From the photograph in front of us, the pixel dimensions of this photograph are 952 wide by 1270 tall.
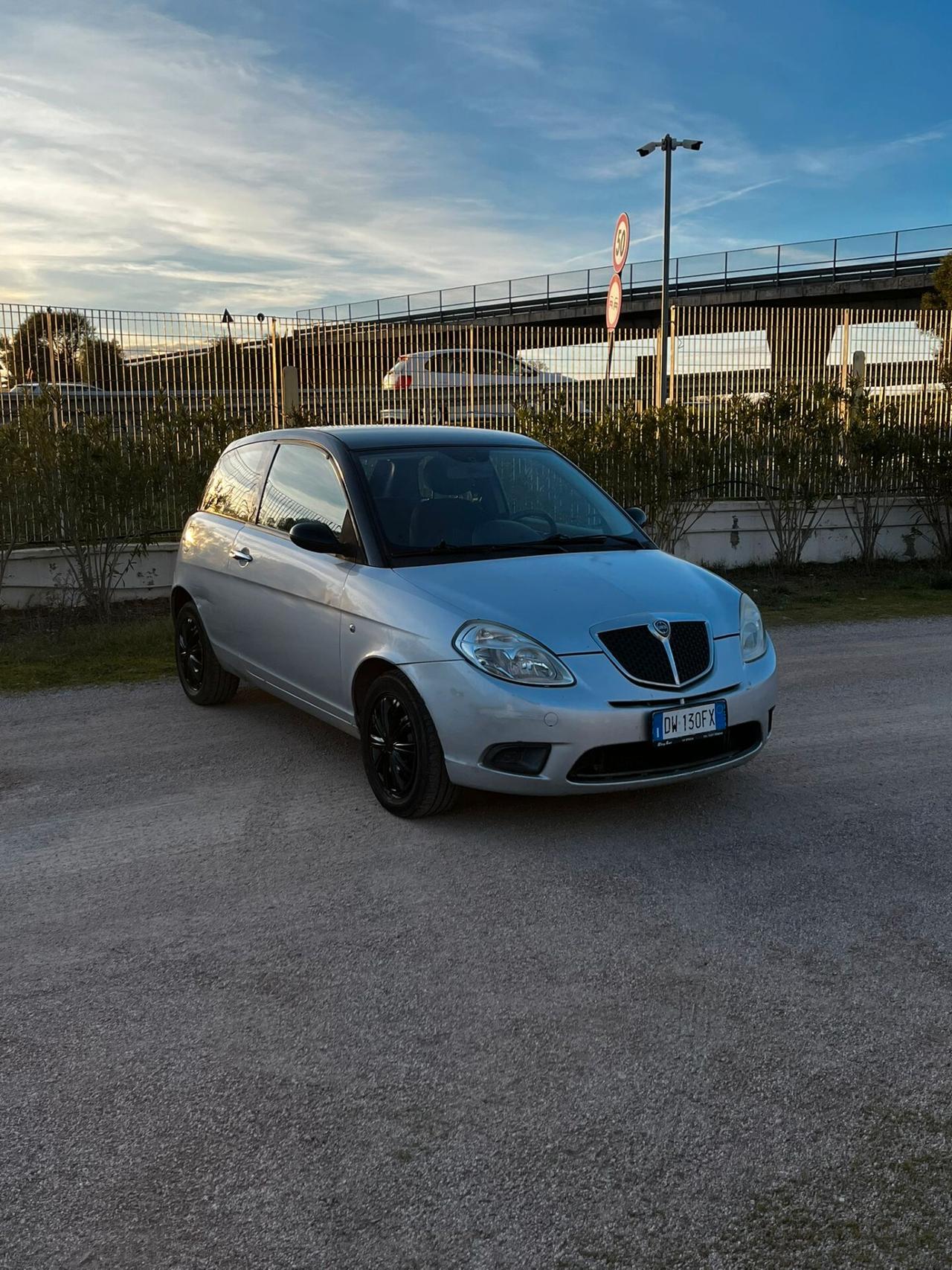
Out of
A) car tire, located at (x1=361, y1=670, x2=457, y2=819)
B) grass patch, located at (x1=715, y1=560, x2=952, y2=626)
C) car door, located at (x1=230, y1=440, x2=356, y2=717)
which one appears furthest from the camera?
grass patch, located at (x1=715, y1=560, x2=952, y2=626)

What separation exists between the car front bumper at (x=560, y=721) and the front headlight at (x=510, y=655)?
0.03m

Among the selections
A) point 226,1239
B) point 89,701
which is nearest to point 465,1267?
point 226,1239

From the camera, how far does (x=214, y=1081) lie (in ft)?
10.1

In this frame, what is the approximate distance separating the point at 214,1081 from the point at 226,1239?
62 cm

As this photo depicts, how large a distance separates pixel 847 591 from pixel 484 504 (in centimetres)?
788

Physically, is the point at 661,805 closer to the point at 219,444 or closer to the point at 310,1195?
the point at 310,1195

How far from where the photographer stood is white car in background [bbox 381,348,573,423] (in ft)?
42.7

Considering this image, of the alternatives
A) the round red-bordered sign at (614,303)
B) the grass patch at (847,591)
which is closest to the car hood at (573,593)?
the grass patch at (847,591)

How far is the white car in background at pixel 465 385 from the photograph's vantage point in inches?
512

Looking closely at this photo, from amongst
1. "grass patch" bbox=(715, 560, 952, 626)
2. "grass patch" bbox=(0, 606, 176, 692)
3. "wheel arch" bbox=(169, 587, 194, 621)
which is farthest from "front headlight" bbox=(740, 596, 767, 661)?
"grass patch" bbox=(715, 560, 952, 626)

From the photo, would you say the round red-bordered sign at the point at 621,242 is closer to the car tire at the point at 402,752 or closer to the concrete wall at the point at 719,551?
the concrete wall at the point at 719,551

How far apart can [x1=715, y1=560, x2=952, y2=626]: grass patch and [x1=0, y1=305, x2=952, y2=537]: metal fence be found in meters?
1.37

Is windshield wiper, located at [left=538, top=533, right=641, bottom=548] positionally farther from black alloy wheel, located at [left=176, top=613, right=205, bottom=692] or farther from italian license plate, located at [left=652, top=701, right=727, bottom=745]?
black alloy wheel, located at [left=176, top=613, right=205, bottom=692]

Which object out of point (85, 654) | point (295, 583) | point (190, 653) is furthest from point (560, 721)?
point (85, 654)
